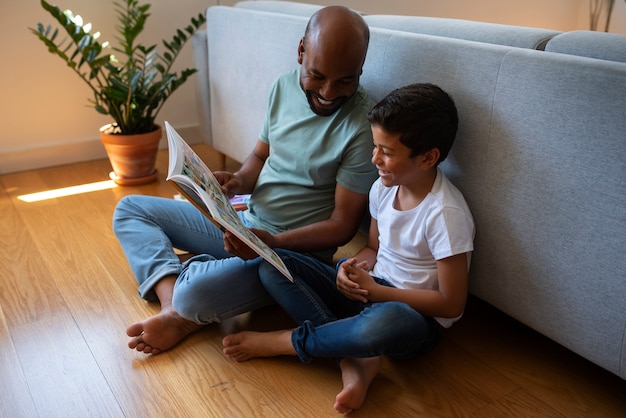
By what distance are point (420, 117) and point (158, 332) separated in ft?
2.47

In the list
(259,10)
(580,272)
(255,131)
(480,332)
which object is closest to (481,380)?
(480,332)

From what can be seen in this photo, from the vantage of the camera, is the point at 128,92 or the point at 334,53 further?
the point at 128,92

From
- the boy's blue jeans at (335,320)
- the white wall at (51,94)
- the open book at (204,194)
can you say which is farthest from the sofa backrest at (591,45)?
the white wall at (51,94)

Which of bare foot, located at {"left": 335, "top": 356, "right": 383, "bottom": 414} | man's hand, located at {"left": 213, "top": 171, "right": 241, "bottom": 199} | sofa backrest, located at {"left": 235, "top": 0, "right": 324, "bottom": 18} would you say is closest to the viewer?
bare foot, located at {"left": 335, "top": 356, "right": 383, "bottom": 414}

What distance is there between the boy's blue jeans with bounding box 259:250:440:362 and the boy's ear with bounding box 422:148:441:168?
0.28 m

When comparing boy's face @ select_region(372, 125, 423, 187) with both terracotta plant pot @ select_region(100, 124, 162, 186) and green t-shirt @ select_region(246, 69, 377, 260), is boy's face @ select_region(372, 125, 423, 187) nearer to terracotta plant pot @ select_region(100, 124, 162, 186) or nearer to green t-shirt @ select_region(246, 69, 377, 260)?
green t-shirt @ select_region(246, 69, 377, 260)

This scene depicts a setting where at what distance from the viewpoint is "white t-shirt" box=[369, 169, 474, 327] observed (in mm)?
1238

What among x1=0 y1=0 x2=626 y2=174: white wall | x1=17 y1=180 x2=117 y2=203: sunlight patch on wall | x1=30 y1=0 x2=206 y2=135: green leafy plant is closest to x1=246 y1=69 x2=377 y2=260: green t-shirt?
x1=30 y1=0 x2=206 y2=135: green leafy plant

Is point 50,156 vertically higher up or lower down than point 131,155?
lower down

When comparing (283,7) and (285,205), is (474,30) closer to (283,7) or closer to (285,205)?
(285,205)

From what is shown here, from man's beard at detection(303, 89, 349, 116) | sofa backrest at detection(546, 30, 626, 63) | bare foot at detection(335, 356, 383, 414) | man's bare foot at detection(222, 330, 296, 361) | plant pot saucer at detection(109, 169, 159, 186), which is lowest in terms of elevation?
plant pot saucer at detection(109, 169, 159, 186)

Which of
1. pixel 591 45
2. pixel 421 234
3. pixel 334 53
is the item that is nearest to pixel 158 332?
pixel 421 234

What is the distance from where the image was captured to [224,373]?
134 cm

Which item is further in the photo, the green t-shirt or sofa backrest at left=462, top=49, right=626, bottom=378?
the green t-shirt
